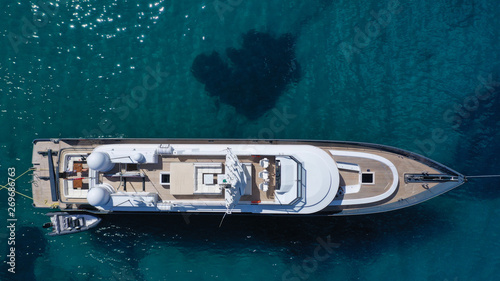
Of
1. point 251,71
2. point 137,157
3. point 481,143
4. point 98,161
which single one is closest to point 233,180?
point 137,157

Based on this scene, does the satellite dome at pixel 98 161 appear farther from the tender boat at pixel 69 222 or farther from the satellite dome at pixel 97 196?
the tender boat at pixel 69 222

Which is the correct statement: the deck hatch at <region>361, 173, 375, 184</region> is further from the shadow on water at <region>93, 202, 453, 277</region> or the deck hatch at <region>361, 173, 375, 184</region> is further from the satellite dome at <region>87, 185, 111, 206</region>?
the satellite dome at <region>87, 185, 111, 206</region>

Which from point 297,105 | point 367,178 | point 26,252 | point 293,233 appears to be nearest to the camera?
point 367,178

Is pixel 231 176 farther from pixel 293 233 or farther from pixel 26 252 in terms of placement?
pixel 26 252

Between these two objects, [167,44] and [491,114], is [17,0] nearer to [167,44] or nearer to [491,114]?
[167,44]

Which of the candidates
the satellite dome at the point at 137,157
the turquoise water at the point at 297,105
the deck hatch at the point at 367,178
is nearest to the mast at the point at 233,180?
the turquoise water at the point at 297,105

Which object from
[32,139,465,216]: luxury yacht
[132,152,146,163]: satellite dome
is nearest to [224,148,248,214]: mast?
[32,139,465,216]: luxury yacht
